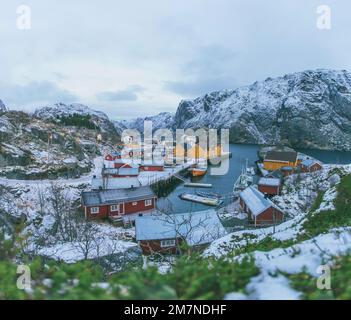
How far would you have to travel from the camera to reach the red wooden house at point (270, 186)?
29797 mm

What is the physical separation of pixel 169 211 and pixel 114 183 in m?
8.22

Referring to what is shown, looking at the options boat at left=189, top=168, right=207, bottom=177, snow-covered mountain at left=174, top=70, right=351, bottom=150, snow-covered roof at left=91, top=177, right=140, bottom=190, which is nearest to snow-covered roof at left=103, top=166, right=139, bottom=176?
snow-covered roof at left=91, top=177, right=140, bottom=190

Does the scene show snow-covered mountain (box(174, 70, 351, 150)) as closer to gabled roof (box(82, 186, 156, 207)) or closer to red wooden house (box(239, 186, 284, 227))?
red wooden house (box(239, 186, 284, 227))

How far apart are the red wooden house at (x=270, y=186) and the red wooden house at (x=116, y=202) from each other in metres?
12.5

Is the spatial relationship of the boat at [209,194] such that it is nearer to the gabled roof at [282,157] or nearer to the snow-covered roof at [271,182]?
the snow-covered roof at [271,182]

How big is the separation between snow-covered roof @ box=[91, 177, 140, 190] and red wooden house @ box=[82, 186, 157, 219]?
2645mm

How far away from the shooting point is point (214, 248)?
9461mm

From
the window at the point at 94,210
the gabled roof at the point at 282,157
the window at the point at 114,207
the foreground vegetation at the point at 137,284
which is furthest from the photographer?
the gabled roof at the point at 282,157

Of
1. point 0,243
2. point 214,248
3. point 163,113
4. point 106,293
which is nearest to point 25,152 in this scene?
point 214,248

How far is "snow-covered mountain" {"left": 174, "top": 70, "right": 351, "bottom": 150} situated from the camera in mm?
102688

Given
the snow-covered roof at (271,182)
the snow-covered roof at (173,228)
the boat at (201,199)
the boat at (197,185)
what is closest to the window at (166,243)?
the snow-covered roof at (173,228)

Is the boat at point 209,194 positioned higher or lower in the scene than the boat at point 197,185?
lower

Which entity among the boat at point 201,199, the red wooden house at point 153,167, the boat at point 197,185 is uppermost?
the red wooden house at point 153,167
